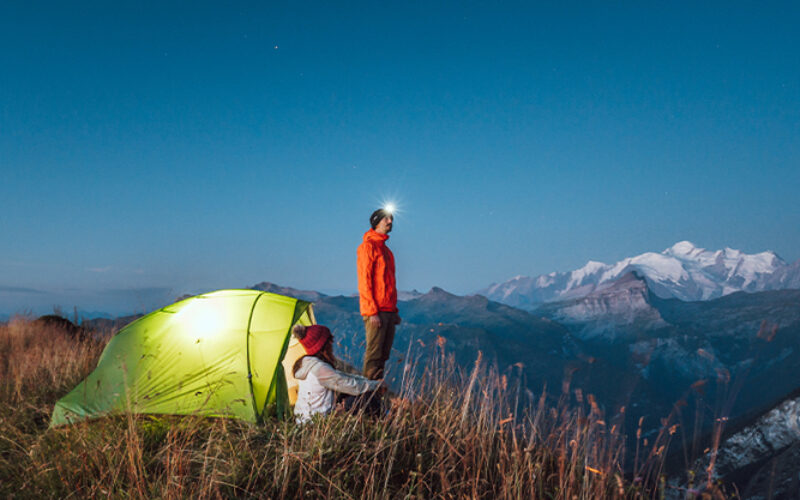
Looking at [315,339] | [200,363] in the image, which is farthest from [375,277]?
[200,363]

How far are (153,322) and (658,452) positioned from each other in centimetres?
694

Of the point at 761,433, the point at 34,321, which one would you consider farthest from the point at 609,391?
the point at 34,321

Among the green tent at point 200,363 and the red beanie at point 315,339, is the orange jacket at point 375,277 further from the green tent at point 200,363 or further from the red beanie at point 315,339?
the red beanie at point 315,339

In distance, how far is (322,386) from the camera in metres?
5.60

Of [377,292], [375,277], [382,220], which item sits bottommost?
[377,292]

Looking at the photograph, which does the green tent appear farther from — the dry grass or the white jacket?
the white jacket

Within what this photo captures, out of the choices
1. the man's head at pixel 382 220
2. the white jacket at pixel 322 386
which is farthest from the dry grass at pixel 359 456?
the man's head at pixel 382 220

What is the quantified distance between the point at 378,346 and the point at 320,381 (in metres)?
1.59

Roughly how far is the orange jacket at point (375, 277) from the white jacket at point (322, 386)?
1.48 meters

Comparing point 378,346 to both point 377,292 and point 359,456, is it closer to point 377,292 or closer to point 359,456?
point 377,292

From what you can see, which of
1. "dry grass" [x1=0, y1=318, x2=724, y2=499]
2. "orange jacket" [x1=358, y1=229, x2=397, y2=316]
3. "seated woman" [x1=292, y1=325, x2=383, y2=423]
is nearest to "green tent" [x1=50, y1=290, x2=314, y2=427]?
"dry grass" [x1=0, y1=318, x2=724, y2=499]

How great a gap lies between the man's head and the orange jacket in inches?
3.2

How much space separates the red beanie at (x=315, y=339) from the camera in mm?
5746

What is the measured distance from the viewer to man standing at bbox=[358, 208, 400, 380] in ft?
23.0
